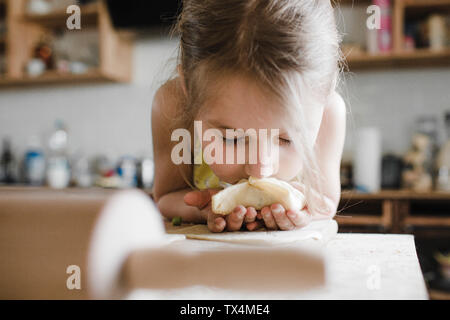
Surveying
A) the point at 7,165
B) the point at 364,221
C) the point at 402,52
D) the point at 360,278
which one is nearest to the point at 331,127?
the point at 360,278

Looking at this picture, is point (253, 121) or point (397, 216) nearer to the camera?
point (253, 121)

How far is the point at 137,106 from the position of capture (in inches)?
108

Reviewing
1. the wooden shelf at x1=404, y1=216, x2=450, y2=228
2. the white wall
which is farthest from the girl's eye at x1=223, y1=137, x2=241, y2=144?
the white wall

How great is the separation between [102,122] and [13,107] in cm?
80

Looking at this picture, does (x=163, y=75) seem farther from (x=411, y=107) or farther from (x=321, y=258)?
(x=411, y=107)

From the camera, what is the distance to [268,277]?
292 millimetres

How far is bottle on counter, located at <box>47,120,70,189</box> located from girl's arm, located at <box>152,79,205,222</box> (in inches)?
77.1

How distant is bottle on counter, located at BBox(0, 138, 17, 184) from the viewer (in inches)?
113

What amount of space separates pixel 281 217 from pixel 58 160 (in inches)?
99.3

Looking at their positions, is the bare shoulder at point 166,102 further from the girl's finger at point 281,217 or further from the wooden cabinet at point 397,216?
the wooden cabinet at point 397,216

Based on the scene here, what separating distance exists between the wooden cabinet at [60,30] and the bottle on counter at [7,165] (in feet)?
1.53

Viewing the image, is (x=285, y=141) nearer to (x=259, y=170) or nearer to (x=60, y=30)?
(x=259, y=170)

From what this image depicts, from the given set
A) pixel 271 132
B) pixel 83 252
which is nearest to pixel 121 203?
pixel 83 252

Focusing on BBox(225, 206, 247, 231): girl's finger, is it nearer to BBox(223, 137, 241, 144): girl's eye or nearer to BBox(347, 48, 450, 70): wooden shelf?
BBox(223, 137, 241, 144): girl's eye
